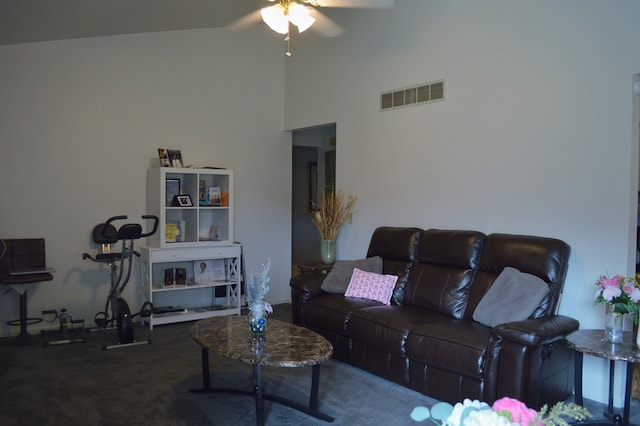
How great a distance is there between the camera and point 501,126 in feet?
12.6

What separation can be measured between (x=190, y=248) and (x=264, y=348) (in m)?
2.57

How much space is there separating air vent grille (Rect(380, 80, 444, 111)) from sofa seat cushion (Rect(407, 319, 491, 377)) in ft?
6.75

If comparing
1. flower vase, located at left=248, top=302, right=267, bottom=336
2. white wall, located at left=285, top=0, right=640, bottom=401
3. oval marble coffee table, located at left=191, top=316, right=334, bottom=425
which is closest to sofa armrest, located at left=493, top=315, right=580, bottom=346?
white wall, located at left=285, top=0, right=640, bottom=401

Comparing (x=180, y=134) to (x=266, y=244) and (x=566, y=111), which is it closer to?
(x=266, y=244)

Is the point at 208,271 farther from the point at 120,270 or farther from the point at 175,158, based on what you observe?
the point at 175,158

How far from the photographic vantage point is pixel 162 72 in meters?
5.36

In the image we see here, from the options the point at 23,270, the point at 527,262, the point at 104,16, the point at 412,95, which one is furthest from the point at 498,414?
the point at 104,16

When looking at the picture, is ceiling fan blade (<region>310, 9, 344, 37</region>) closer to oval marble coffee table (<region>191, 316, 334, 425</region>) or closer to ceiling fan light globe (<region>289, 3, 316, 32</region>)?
ceiling fan light globe (<region>289, 3, 316, 32</region>)

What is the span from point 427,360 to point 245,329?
3.97ft

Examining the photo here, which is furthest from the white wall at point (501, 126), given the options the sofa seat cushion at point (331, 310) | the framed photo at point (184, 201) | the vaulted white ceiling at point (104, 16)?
the framed photo at point (184, 201)

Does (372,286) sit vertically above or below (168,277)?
above

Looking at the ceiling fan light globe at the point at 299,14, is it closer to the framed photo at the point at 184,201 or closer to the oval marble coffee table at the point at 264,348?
the oval marble coffee table at the point at 264,348

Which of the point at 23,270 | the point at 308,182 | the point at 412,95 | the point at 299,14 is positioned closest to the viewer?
the point at 299,14

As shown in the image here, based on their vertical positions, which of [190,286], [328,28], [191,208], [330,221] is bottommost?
[190,286]
